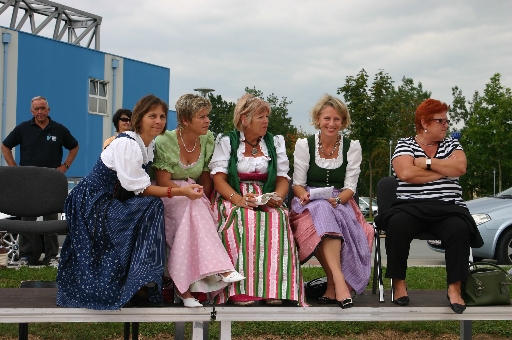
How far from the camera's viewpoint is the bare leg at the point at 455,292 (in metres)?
4.07

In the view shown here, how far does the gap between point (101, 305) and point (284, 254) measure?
1.16m

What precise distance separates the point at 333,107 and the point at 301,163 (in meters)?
0.47

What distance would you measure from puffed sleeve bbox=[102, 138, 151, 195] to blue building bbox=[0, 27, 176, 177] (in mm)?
16437

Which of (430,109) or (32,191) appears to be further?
(32,191)

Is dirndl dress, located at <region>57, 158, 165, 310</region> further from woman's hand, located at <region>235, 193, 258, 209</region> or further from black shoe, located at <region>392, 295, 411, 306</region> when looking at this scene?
black shoe, located at <region>392, 295, 411, 306</region>

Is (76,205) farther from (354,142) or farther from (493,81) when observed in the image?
(493,81)

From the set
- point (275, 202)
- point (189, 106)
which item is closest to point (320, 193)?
point (275, 202)

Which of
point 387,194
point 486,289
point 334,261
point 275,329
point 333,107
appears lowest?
point 275,329

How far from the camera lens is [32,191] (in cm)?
543

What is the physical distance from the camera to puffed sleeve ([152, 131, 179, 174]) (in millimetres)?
4344

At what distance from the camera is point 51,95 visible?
22.1m

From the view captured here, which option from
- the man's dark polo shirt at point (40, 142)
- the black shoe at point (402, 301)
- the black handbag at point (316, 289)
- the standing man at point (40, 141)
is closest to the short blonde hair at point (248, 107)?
the black handbag at point (316, 289)

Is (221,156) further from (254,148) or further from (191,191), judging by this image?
(191,191)

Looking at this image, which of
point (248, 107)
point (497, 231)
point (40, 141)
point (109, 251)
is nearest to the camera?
point (109, 251)
